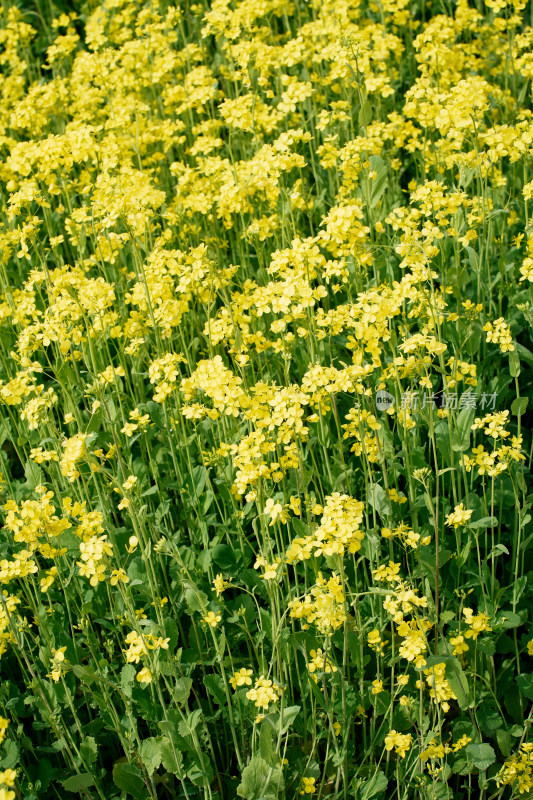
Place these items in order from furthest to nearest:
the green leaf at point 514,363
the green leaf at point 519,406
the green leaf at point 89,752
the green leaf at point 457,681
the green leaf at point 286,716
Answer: the green leaf at point 514,363
the green leaf at point 519,406
the green leaf at point 89,752
the green leaf at point 457,681
the green leaf at point 286,716

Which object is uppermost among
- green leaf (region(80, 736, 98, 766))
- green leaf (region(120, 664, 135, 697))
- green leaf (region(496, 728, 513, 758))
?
green leaf (region(120, 664, 135, 697))

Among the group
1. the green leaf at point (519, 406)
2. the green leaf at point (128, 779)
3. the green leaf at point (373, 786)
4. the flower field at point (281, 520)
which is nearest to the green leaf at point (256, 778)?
the flower field at point (281, 520)

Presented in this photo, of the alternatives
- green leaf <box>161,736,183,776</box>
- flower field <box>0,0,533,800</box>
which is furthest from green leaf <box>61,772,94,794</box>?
green leaf <box>161,736,183,776</box>

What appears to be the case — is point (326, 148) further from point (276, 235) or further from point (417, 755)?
point (417, 755)

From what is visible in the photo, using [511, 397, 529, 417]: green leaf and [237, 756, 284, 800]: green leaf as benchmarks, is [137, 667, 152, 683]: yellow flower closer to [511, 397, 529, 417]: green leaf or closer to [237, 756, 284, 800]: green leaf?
[237, 756, 284, 800]: green leaf

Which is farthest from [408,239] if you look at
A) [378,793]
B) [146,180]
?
[378,793]

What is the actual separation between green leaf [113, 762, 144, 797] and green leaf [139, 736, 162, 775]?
66mm

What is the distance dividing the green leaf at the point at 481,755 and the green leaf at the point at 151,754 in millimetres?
1045

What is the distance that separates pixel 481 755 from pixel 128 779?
3.97 feet

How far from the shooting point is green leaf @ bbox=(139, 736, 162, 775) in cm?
276

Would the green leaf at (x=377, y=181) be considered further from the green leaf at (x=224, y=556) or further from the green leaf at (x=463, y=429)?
the green leaf at (x=224, y=556)

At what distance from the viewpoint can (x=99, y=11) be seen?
679 centimetres

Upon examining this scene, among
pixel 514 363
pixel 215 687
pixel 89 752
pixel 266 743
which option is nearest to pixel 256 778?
pixel 266 743

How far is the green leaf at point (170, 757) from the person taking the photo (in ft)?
8.68
